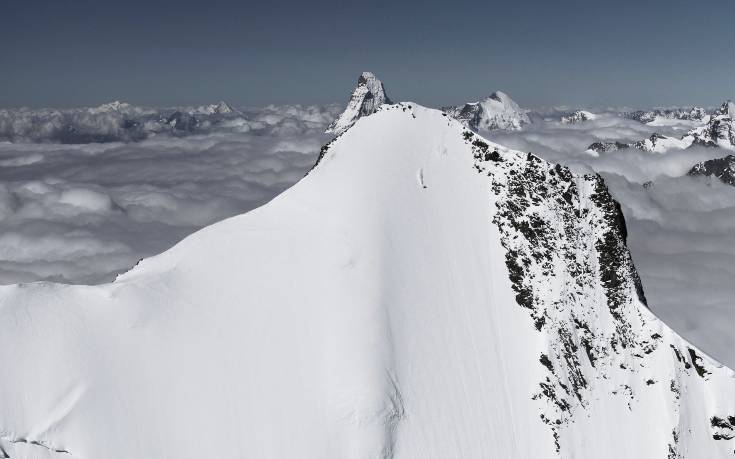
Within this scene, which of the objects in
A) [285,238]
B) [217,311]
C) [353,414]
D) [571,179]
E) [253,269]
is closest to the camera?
[353,414]

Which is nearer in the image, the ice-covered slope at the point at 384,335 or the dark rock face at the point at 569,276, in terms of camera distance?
the ice-covered slope at the point at 384,335

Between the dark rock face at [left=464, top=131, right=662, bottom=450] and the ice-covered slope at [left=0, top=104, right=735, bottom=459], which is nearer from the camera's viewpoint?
the ice-covered slope at [left=0, top=104, right=735, bottom=459]

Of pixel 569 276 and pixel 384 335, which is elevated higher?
pixel 569 276

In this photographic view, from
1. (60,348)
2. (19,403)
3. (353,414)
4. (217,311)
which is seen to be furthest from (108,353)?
(353,414)

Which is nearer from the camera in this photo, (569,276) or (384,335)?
(384,335)

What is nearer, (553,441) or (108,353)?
(108,353)

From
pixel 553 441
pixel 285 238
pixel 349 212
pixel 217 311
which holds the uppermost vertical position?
pixel 349 212

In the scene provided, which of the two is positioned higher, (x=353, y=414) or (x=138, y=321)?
(x=138, y=321)

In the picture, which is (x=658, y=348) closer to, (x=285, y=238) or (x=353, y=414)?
(x=353, y=414)
